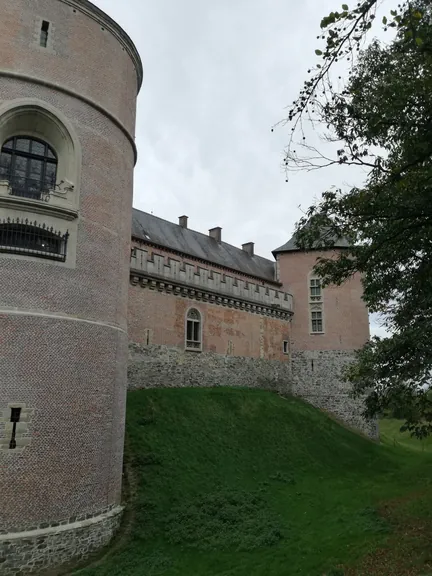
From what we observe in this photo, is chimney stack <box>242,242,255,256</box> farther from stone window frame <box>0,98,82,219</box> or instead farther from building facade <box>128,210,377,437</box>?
stone window frame <box>0,98,82,219</box>

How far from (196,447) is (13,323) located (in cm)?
888

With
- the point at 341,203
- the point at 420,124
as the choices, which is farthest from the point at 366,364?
the point at 420,124

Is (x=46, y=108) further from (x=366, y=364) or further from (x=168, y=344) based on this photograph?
(x=168, y=344)

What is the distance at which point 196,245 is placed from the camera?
29.8 meters

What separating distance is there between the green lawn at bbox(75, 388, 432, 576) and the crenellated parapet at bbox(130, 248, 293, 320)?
16.2 feet

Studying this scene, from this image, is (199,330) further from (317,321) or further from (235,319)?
(317,321)

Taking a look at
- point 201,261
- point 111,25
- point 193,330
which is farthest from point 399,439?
point 111,25

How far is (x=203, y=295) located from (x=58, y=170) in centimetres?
1312

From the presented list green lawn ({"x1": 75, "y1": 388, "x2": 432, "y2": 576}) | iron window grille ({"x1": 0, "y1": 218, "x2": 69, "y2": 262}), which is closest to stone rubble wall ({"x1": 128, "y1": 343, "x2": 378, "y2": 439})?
green lawn ({"x1": 75, "y1": 388, "x2": 432, "y2": 576})

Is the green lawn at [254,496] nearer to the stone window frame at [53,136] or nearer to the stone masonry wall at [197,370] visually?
the stone masonry wall at [197,370]

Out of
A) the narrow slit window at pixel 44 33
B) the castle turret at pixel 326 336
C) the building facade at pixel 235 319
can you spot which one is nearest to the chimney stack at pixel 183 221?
the building facade at pixel 235 319

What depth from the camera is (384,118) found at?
27.9ft

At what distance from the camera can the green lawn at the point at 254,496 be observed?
10.7 metres

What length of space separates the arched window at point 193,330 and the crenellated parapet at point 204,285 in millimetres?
899
